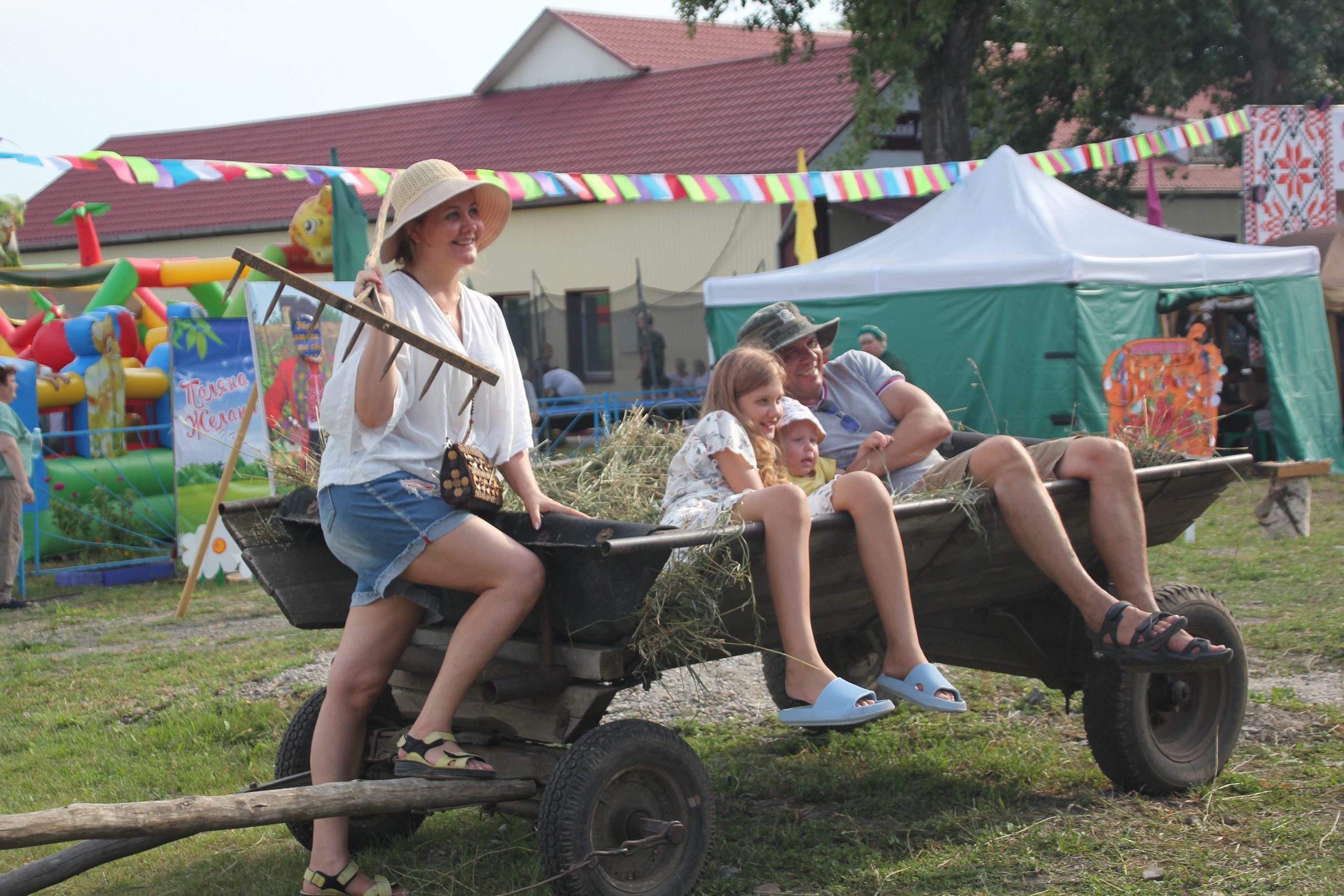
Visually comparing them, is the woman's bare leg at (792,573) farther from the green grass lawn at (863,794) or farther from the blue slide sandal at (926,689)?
the green grass lawn at (863,794)

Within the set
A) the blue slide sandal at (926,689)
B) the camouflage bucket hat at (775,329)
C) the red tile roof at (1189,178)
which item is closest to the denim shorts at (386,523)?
the blue slide sandal at (926,689)

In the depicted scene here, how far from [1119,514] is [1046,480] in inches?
9.3

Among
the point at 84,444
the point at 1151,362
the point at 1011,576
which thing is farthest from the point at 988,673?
the point at 84,444

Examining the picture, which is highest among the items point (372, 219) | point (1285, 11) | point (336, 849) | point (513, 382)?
point (1285, 11)

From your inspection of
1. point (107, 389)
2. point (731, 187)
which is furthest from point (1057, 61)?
point (107, 389)

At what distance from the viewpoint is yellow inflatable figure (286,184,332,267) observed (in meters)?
11.7

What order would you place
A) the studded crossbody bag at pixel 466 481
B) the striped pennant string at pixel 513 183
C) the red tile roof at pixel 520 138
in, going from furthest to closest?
the red tile roof at pixel 520 138 < the striped pennant string at pixel 513 183 < the studded crossbody bag at pixel 466 481

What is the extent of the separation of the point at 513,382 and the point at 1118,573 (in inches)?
73.6

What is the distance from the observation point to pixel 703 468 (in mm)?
3586

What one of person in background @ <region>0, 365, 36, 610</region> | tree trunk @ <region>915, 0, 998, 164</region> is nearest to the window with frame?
tree trunk @ <region>915, 0, 998, 164</region>

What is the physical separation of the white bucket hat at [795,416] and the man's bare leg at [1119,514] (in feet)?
2.63

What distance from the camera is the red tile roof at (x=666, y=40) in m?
26.2

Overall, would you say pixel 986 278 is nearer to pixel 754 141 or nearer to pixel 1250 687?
pixel 1250 687

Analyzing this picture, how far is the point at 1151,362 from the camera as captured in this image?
372 inches
